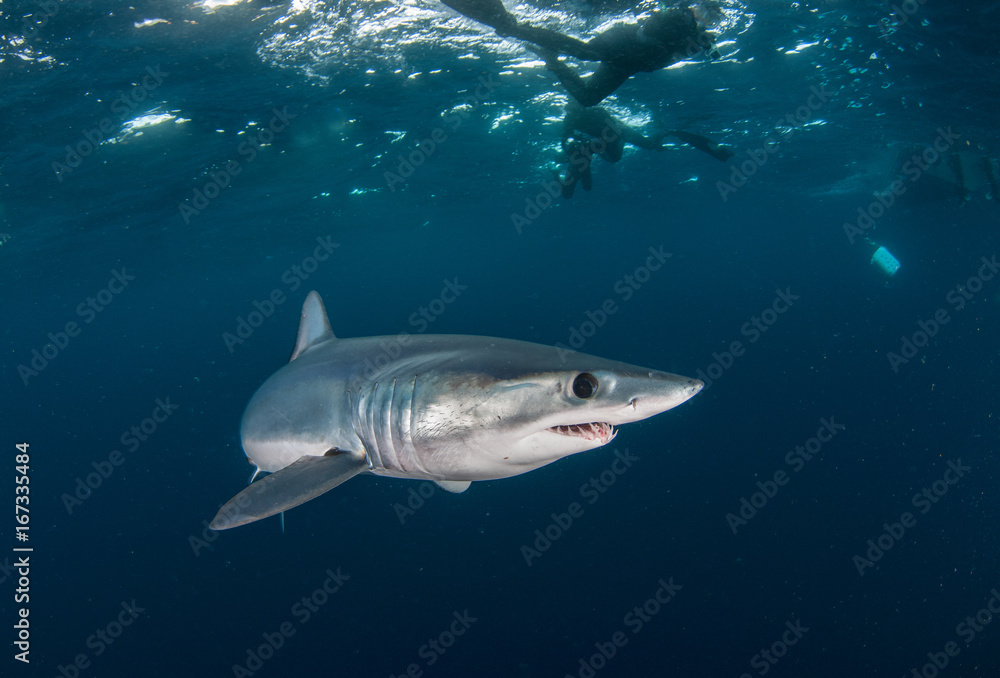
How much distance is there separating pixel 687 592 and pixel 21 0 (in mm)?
15936

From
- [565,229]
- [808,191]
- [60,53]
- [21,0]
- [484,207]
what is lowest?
[565,229]

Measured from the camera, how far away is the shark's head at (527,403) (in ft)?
7.72

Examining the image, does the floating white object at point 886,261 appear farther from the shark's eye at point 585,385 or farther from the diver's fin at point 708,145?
the shark's eye at point 585,385

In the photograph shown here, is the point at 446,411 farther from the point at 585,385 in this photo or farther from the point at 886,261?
the point at 886,261

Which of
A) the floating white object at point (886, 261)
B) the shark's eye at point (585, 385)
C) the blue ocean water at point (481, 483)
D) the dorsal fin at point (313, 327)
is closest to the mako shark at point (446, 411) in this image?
the shark's eye at point (585, 385)

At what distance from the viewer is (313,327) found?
514 cm

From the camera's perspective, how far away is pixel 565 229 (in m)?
55.7

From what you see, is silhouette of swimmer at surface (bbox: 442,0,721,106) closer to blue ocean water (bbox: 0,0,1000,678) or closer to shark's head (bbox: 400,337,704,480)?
blue ocean water (bbox: 0,0,1000,678)

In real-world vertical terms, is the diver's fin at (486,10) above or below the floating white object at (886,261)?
above

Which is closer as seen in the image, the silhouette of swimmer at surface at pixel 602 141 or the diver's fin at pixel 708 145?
the diver's fin at pixel 708 145

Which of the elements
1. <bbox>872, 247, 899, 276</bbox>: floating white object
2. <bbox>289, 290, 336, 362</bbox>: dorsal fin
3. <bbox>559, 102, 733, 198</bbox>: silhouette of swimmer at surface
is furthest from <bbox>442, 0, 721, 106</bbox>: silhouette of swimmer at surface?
<bbox>872, 247, 899, 276</bbox>: floating white object

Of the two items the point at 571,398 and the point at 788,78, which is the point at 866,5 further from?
the point at 571,398

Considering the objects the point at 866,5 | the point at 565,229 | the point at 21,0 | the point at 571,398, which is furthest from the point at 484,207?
the point at 571,398

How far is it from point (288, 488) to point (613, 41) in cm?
950
